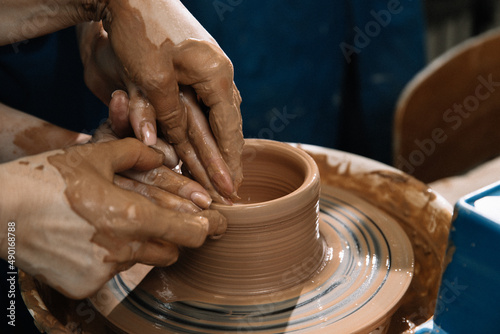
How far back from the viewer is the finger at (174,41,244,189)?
1.14 metres

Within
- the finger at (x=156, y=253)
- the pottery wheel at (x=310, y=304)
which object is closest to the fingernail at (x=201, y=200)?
the finger at (x=156, y=253)

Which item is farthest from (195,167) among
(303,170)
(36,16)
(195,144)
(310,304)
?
(36,16)

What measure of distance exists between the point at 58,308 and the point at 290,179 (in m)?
0.68

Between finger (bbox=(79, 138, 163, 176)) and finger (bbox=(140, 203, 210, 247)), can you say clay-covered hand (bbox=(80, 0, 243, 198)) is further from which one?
finger (bbox=(140, 203, 210, 247))

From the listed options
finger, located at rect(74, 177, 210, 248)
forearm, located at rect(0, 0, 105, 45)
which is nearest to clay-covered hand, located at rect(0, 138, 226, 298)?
finger, located at rect(74, 177, 210, 248)

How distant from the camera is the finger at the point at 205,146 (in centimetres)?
116

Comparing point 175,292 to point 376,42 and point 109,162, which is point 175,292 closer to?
point 109,162

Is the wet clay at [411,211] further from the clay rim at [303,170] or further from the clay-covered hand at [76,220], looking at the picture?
the clay-covered hand at [76,220]

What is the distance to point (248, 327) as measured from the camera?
42.5 inches

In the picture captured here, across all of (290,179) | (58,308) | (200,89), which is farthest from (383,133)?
(58,308)

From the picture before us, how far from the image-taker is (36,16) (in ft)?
4.45

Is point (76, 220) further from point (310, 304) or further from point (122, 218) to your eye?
point (310, 304)

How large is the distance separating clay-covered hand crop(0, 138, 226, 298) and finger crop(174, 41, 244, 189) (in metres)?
0.25

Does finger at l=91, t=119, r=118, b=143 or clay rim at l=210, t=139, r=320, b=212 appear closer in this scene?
clay rim at l=210, t=139, r=320, b=212
